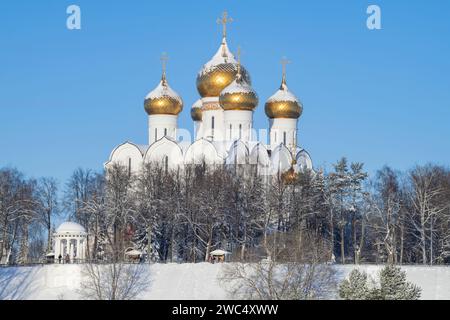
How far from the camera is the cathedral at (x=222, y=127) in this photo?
6097 cm

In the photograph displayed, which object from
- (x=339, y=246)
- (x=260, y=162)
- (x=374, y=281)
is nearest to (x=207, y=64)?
(x=260, y=162)

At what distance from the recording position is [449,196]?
55.1 meters

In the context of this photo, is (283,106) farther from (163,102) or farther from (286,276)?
(286,276)

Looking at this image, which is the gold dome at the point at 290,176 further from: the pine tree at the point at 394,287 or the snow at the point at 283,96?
the pine tree at the point at 394,287

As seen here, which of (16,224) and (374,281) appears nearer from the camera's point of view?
(374,281)

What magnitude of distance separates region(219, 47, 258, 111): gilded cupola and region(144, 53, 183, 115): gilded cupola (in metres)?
3.54

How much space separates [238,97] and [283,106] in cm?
311

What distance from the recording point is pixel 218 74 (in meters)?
64.2

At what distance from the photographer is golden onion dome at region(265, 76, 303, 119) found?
6431 cm

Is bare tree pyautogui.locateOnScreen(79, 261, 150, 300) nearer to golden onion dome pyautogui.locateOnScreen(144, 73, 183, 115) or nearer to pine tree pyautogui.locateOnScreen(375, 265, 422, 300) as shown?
pine tree pyautogui.locateOnScreen(375, 265, 422, 300)
